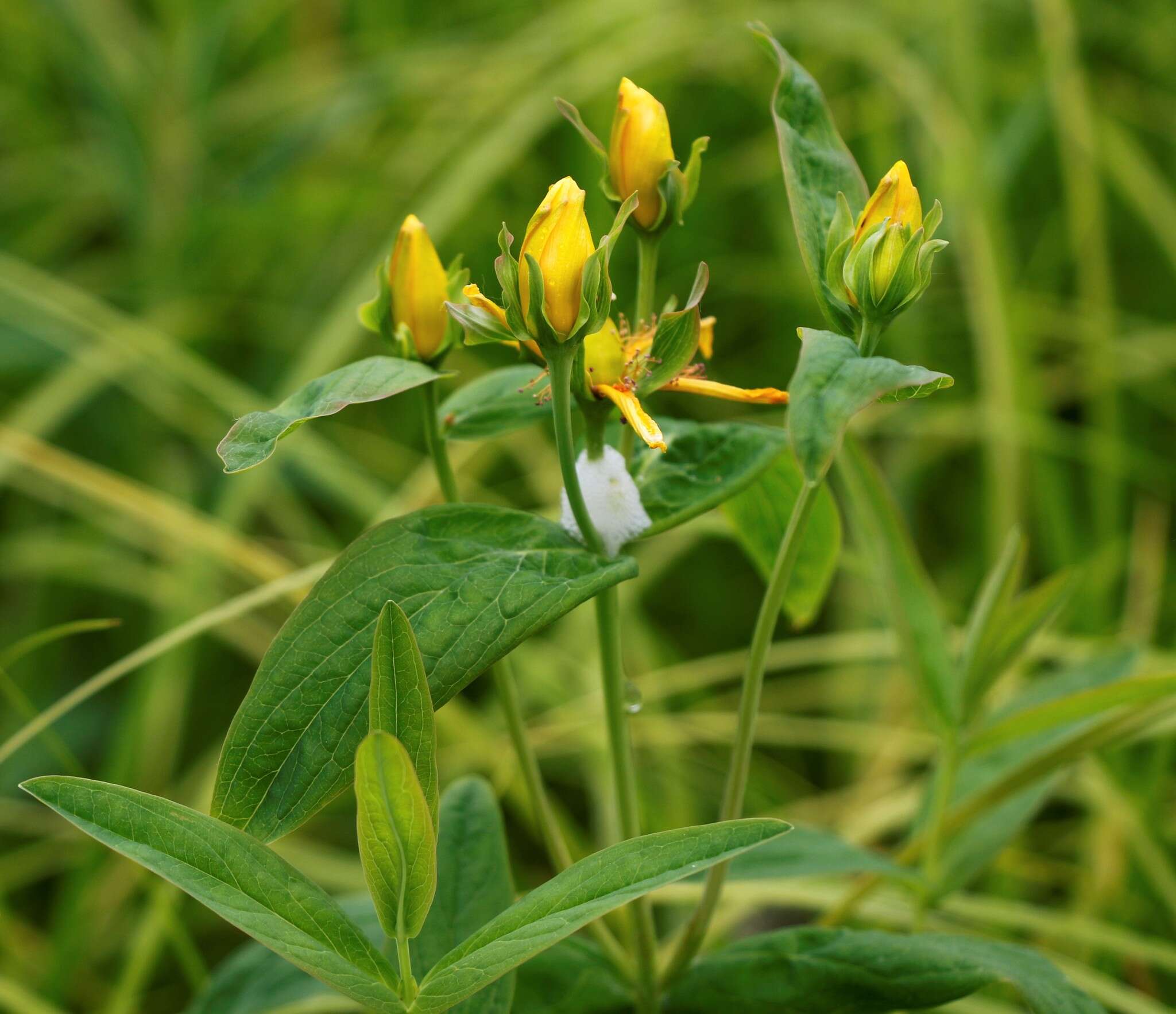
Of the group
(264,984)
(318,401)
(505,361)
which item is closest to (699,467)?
(318,401)

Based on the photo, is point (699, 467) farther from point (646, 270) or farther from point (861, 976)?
point (861, 976)

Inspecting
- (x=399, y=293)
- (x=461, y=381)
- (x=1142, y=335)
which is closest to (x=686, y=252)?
(x=461, y=381)

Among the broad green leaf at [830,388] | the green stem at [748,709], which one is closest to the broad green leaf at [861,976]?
the green stem at [748,709]

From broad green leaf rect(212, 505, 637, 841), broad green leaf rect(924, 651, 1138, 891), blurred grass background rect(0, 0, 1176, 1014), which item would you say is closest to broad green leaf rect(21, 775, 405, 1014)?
broad green leaf rect(212, 505, 637, 841)

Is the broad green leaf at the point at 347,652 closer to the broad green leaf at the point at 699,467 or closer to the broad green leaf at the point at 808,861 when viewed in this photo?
the broad green leaf at the point at 699,467

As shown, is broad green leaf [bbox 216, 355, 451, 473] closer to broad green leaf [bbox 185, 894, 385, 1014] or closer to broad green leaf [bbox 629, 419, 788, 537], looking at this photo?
broad green leaf [bbox 629, 419, 788, 537]

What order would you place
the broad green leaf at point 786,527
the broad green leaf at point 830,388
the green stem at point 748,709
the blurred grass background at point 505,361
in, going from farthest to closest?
the blurred grass background at point 505,361 → the broad green leaf at point 786,527 → the green stem at point 748,709 → the broad green leaf at point 830,388

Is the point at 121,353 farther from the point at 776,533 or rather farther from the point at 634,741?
the point at 776,533
